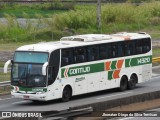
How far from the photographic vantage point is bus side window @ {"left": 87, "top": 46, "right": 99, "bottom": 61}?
31297 mm

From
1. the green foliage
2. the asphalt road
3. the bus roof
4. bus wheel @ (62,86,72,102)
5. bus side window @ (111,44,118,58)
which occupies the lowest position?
the asphalt road

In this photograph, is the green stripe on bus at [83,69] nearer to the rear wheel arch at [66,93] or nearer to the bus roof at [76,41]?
the rear wheel arch at [66,93]

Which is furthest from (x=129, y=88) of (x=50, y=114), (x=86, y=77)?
(x=50, y=114)

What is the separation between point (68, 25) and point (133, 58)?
30.2 metres

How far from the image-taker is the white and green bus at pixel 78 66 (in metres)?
28.5

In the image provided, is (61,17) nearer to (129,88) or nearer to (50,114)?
(129,88)

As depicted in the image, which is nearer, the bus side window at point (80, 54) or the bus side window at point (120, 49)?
the bus side window at point (80, 54)

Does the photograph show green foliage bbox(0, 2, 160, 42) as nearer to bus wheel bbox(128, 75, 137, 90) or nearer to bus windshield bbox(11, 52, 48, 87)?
bus wheel bbox(128, 75, 137, 90)

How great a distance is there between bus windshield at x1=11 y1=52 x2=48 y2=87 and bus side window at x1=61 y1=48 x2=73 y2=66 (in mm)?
1178

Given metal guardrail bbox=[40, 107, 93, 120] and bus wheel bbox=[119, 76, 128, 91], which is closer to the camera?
metal guardrail bbox=[40, 107, 93, 120]

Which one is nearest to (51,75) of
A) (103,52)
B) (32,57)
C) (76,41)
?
(32,57)

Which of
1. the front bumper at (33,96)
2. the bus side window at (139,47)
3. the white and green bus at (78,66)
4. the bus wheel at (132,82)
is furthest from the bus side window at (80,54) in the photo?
the bus side window at (139,47)

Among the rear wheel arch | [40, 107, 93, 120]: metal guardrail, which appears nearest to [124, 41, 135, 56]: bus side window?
the rear wheel arch

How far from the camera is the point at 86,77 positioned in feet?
102
